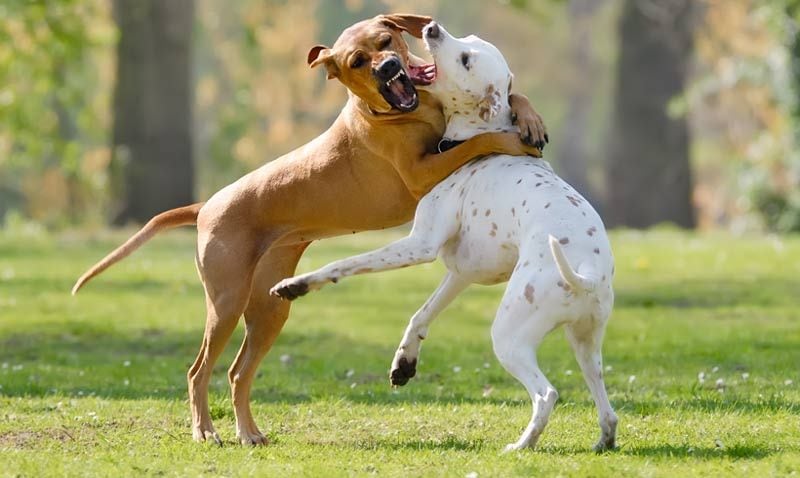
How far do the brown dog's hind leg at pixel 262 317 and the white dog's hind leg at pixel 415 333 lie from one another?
0.87 m

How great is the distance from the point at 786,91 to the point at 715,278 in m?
8.40

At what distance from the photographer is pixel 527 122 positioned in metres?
7.28

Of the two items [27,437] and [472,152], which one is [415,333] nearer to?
[472,152]

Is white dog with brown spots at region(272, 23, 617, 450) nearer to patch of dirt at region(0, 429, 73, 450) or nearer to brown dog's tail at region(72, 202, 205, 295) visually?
brown dog's tail at region(72, 202, 205, 295)

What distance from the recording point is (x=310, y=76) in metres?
46.7

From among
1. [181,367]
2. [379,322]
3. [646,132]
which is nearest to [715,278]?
[379,322]

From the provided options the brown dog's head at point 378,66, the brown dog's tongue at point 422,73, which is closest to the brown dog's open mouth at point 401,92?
the brown dog's head at point 378,66

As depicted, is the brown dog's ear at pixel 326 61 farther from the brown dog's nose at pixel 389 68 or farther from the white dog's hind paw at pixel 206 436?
the white dog's hind paw at pixel 206 436

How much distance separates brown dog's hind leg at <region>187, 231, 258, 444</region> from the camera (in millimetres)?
7492

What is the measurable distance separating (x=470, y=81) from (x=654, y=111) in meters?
20.3

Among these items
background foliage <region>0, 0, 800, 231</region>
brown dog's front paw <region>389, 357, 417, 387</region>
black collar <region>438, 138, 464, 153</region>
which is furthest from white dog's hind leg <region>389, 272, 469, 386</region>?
background foliage <region>0, 0, 800, 231</region>

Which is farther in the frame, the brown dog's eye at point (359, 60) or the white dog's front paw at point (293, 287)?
the brown dog's eye at point (359, 60)

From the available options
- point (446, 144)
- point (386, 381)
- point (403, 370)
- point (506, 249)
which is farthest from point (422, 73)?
point (386, 381)

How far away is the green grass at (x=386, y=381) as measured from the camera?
664cm
